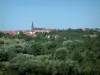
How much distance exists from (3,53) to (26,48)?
3743 mm

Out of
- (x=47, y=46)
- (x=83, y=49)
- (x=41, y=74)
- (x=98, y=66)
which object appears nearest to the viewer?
(x=41, y=74)

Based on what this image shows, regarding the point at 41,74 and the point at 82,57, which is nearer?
the point at 41,74

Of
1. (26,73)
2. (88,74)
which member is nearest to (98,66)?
(88,74)

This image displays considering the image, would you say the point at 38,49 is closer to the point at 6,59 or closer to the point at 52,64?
the point at 6,59

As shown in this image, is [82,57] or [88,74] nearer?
[88,74]

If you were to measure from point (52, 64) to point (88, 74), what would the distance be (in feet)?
7.79

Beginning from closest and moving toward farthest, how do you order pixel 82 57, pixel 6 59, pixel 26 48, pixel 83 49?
1. pixel 82 57
2. pixel 6 59
3. pixel 83 49
4. pixel 26 48

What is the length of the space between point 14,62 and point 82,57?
5.51m

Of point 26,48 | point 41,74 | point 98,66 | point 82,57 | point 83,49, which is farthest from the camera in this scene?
point 26,48

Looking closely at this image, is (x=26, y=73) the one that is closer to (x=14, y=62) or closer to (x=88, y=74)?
(x=14, y=62)

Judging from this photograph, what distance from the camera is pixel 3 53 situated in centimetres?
1839

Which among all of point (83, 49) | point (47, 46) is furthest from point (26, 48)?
point (83, 49)

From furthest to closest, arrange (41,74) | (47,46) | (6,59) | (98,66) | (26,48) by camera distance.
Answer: (47,46)
(26,48)
(6,59)
(98,66)
(41,74)

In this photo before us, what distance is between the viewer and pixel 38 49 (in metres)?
22.6
